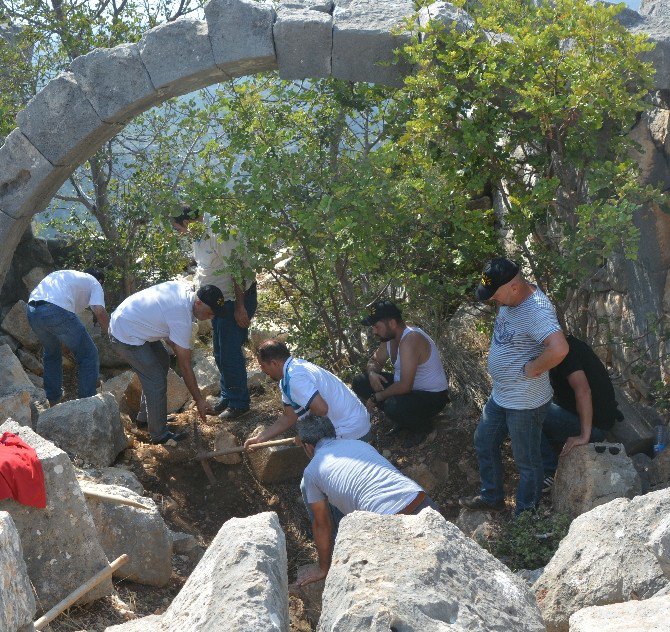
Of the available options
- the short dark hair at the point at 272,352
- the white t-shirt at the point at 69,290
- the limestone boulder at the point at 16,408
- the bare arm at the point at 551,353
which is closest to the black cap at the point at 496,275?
the bare arm at the point at 551,353

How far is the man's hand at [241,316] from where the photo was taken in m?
7.26

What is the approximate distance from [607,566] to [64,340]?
4930 millimetres

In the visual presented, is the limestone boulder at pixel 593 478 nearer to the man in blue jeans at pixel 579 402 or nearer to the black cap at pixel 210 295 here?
the man in blue jeans at pixel 579 402

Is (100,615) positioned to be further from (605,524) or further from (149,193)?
(149,193)

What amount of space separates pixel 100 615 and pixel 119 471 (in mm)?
1795


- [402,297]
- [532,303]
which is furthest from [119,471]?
[532,303]

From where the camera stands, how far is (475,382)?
7043mm

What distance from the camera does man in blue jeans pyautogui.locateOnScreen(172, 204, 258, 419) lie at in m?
7.18

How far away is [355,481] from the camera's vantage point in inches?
201

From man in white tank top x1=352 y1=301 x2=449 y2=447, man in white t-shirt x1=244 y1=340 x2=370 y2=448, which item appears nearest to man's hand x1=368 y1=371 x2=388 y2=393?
man in white tank top x1=352 y1=301 x2=449 y2=447

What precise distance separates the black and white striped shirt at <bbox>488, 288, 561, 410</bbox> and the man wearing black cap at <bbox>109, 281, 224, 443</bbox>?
2.19 m

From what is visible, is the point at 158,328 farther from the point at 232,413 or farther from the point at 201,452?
the point at 232,413

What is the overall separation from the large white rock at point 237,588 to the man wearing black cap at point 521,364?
2.11 m

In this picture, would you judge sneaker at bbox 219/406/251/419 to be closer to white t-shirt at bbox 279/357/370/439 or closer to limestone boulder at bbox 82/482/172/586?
white t-shirt at bbox 279/357/370/439
